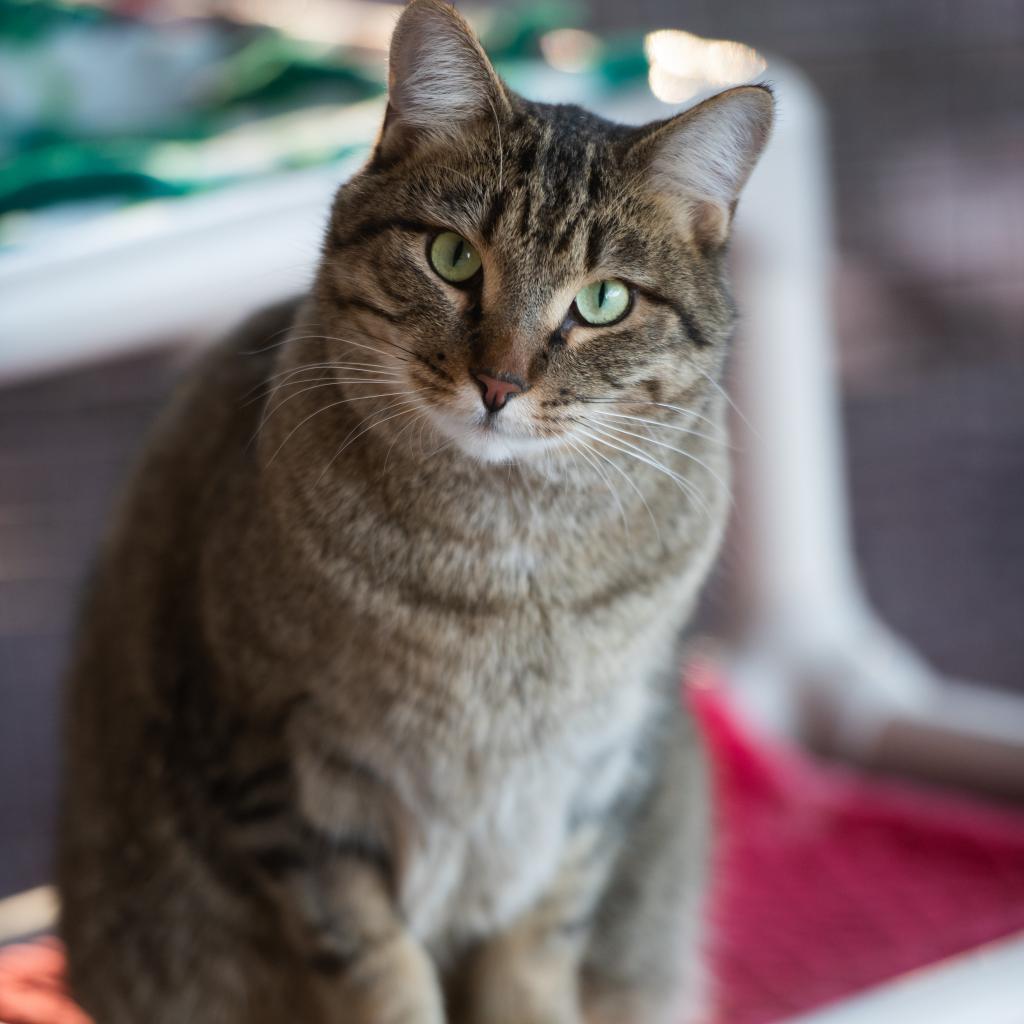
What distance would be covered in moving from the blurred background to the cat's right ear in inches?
20.0

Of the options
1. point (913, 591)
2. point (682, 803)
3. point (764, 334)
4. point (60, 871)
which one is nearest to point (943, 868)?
point (682, 803)

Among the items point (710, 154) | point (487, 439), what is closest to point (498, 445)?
point (487, 439)

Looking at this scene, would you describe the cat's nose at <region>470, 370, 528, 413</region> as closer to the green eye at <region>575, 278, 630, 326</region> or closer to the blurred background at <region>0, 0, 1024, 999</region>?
the green eye at <region>575, 278, 630, 326</region>

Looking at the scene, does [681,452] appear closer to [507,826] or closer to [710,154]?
[710,154]

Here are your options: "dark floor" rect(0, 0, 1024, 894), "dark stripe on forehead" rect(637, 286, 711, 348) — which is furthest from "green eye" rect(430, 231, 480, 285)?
"dark floor" rect(0, 0, 1024, 894)

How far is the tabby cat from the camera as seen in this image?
0.75 meters

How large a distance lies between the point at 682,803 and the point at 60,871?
1.67ft

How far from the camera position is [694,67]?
3.67ft

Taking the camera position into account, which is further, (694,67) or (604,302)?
(694,67)

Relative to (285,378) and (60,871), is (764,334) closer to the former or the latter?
(285,378)

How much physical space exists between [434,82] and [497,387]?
0.67 ft

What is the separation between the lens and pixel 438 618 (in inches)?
31.2

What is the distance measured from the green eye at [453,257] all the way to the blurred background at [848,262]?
1.88 ft

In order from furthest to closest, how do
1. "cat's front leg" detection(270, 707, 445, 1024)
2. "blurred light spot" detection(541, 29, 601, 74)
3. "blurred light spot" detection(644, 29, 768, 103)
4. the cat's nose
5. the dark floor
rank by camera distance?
1. the dark floor
2. "blurred light spot" detection(541, 29, 601, 74)
3. "blurred light spot" detection(644, 29, 768, 103)
4. "cat's front leg" detection(270, 707, 445, 1024)
5. the cat's nose
